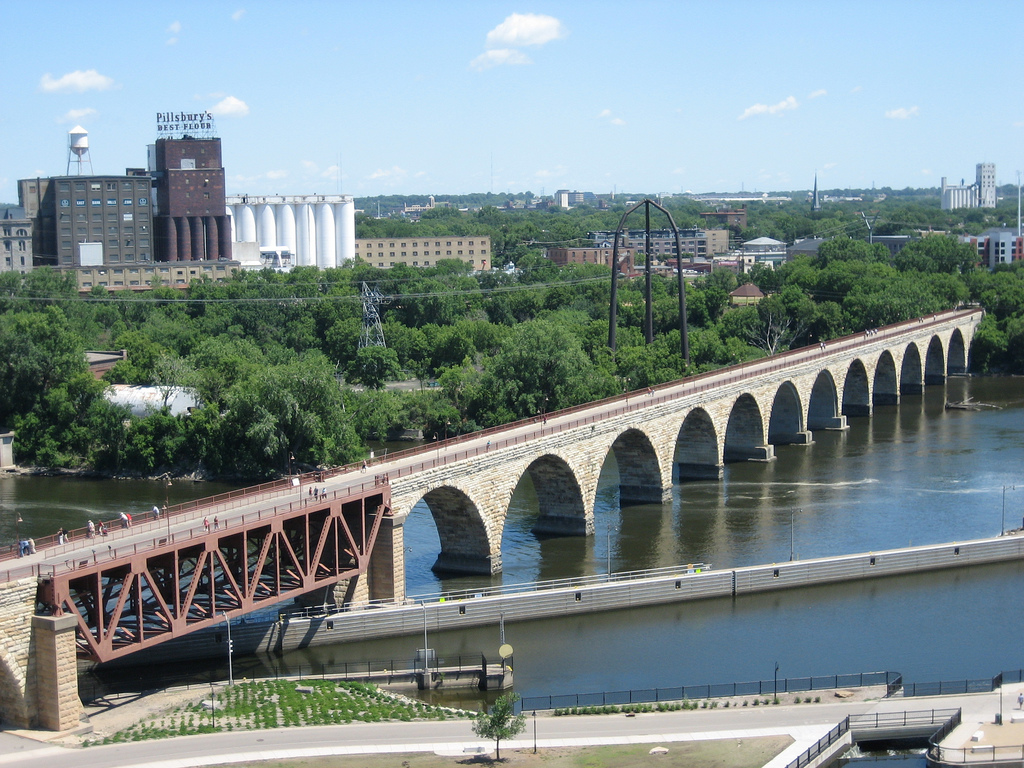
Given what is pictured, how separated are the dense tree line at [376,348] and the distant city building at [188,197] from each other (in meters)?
18.0

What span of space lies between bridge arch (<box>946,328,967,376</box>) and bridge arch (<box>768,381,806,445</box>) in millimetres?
40875

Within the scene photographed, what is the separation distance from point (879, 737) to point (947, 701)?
9.52ft

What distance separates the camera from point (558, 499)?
64875mm

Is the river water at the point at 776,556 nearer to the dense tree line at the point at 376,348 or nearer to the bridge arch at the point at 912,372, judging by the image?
the dense tree line at the point at 376,348

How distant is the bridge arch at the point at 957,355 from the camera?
409 feet

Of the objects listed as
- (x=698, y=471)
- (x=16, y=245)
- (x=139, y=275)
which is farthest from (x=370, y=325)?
(x=16, y=245)

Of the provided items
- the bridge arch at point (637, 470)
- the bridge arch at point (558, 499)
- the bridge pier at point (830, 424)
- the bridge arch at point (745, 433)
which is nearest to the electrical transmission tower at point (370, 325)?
the bridge pier at point (830, 424)

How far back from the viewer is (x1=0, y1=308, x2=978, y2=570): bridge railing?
49.6 meters

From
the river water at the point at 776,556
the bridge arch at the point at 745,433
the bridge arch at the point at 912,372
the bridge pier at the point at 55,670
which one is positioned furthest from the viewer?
the bridge arch at the point at 912,372

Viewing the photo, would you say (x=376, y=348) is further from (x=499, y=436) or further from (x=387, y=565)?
(x=387, y=565)

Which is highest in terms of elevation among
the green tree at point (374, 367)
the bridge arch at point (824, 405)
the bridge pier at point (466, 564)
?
the green tree at point (374, 367)

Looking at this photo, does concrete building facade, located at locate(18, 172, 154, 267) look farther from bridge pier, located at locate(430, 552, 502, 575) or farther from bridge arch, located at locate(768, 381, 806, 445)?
bridge pier, located at locate(430, 552, 502, 575)

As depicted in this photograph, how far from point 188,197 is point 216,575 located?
121 metres

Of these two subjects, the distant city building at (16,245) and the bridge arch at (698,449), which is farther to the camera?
the distant city building at (16,245)
